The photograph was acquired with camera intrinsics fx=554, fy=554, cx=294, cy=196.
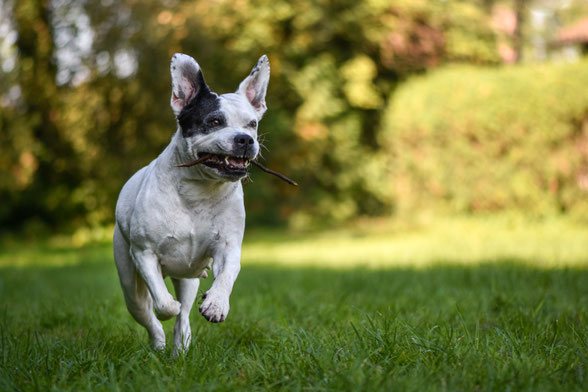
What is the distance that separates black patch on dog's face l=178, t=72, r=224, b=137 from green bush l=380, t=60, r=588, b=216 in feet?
30.2

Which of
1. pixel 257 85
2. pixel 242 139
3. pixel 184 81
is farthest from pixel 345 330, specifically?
pixel 184 81

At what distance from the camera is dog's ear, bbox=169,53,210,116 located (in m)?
3.25

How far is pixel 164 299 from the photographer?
9.95 ft

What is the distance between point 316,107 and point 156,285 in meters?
13.7

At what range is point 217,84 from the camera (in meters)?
14.4

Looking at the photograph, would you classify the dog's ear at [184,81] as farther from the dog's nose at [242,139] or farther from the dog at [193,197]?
the dog's nose at [242,139]

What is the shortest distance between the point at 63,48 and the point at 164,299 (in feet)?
42.2

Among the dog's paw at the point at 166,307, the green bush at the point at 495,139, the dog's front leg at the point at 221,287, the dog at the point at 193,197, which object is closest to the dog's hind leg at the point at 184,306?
the dog at the point at 193,197

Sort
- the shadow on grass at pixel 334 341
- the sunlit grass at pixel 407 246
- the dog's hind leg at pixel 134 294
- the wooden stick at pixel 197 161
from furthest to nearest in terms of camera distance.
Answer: the sunlit grass at pixel 407 246 → the dog's hind leg at pixel 134 294 → the wooden stick at pixel 197 161 → the shadow on grass at pixel 334 341

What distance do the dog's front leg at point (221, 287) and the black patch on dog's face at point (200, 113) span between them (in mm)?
712

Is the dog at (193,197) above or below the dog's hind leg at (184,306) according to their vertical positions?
above

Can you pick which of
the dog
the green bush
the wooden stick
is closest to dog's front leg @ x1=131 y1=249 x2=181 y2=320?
the dog

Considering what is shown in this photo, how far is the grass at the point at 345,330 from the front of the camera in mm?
2480

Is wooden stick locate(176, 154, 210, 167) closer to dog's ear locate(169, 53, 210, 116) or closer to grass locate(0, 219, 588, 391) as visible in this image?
dog's ear locate(169, 53, 210, 116)
